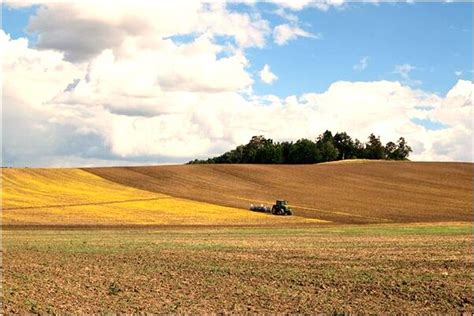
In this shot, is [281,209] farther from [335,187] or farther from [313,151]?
[313,151]

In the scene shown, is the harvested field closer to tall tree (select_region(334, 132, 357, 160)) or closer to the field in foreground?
the field in foreground

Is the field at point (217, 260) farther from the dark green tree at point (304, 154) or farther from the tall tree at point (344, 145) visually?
the tall tree at point (344, 145)

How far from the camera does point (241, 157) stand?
17212 centimetres

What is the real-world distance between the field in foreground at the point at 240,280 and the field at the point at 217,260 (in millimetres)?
40

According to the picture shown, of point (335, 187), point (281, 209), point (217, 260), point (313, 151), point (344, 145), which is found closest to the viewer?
point (217, 260)

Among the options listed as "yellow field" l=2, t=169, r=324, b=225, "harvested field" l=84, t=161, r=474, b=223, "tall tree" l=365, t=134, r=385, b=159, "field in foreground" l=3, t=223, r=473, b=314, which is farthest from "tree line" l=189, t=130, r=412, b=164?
"field in foreground" l=3, t=223, r=473, b=314

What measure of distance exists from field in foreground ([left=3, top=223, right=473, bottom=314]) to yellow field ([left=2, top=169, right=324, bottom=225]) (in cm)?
2975

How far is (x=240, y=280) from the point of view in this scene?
19031 mm

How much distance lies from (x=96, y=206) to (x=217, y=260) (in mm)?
43654

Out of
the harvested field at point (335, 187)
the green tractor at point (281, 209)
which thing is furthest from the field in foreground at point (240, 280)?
the harvested field at point (335, 187)

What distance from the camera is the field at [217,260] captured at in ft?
50.3

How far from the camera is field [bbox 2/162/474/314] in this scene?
15344 mm

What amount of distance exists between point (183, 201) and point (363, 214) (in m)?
21.2

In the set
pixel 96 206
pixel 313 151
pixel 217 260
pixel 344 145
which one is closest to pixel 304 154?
pixel 313 151
